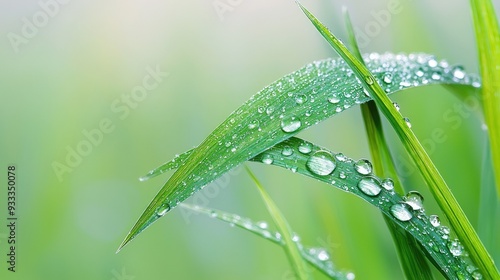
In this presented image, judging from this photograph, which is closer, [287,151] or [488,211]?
[287,151]

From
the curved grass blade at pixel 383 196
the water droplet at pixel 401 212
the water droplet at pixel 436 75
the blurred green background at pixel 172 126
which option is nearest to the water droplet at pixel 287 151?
the curved grass blade at pixel 383 196

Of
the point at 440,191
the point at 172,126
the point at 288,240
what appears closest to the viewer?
the point at 440,191

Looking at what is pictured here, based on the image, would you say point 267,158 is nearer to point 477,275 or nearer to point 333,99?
point 333,99

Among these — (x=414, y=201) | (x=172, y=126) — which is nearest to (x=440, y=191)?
(x=414, y=201)

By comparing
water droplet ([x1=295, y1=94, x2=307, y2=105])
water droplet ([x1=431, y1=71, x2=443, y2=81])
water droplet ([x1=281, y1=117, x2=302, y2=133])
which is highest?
water droplet ([x1=431, y1=71, x2=443, y2=81])

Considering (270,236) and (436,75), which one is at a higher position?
(436,75)

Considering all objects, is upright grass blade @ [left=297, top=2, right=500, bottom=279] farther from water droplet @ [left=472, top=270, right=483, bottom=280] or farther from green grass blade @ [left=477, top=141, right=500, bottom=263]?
green grass blade @ [left=477, top=141, right=500, bottom=263]

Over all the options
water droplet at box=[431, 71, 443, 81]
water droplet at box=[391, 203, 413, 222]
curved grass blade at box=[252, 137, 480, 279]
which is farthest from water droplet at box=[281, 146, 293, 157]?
water droplet at box=[431, 71, 443, 81]
